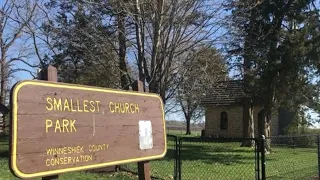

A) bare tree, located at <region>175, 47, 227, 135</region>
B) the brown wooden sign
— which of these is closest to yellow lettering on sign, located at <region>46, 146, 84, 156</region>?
the brown wooden sign

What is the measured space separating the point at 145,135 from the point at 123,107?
0.58m

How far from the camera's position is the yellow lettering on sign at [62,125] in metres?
4.22

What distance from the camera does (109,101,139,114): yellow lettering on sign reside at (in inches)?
203

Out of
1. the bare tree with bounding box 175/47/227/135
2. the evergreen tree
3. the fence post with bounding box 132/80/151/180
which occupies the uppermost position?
the evergreen tree

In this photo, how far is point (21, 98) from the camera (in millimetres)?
3988

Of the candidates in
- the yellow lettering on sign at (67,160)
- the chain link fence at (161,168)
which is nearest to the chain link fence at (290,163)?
the chain link fence at (161,168)

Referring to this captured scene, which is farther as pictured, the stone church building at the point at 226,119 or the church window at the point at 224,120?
the church window at the point at 224,120

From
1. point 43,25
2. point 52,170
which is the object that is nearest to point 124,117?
point 52,170

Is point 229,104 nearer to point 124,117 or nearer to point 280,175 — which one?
point 280,175

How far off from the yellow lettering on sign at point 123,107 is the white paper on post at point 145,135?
0.71ft

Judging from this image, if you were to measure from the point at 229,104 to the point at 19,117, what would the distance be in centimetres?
3762

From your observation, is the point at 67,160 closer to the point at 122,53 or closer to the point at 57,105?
the point at 57,105

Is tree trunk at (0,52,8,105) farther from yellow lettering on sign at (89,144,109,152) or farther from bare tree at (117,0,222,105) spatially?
yellow lettering on sign at (89,144,109,152)

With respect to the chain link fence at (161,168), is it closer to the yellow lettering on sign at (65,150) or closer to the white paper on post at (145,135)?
the white paper on post at (145,135)
